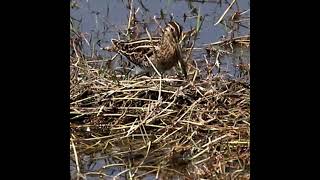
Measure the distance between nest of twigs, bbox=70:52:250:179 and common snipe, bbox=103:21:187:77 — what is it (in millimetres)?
264

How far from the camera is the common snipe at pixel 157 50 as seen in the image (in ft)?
15.9

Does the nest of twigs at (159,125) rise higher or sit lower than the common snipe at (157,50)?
lower

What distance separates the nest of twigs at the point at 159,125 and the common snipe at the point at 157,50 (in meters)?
0.26

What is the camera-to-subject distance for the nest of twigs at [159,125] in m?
3.59

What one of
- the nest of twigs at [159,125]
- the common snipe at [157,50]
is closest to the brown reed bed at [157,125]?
the nest of twigs at [159,125]

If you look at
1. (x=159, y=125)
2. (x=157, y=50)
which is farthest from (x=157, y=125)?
(x=157, y=50)

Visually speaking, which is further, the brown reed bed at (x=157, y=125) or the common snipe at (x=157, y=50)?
the common snipe at (x=157, y=50)

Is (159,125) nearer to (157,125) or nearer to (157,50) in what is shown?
(157,125)

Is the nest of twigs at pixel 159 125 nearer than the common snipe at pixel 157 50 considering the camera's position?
Yes

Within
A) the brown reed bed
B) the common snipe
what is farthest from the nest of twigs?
the common snipe

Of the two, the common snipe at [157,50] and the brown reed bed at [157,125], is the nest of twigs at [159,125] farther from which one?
the common snipe at [157,50]
